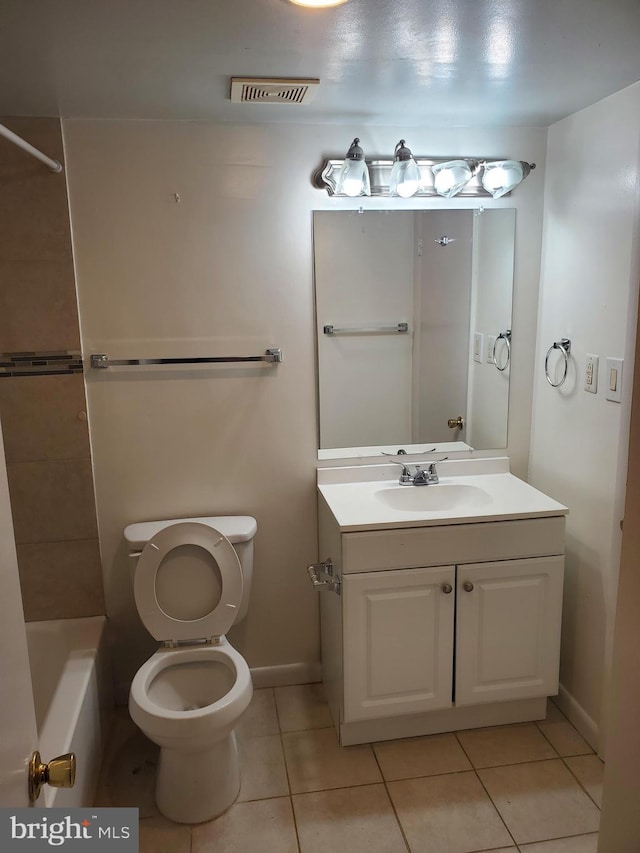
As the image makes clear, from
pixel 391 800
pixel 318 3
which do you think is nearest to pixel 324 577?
pixel 391 800

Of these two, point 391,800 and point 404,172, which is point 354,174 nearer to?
point 404,172

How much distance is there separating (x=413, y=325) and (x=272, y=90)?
98cm

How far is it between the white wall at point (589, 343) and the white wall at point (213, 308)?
148 mm

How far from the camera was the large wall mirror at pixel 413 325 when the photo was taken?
7.78ft

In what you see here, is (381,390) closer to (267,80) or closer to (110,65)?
(267,80)

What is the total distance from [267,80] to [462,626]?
1802 mm

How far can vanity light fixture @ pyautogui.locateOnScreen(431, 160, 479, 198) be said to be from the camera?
2.25 meters

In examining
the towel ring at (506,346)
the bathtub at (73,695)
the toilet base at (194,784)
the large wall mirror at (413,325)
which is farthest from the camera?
the towel ring at (506,346)

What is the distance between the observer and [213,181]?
223 cm

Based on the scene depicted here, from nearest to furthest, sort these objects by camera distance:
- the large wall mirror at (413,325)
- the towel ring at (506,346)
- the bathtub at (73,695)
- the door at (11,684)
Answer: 1. the door at (11,684)
2. the bathtub at (73,695)
3. the large wall mirror at (413,325)
4. the towel ring at (506,346)

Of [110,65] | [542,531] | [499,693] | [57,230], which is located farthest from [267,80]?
[499,693]

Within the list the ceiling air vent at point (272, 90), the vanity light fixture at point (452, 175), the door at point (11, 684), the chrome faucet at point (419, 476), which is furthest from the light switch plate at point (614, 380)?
the door at point (11, 684)

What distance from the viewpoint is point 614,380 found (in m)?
2.03

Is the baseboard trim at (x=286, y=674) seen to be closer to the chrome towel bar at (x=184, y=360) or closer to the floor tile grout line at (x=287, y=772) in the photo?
the floor tile grout line at (x=287, y=772)
